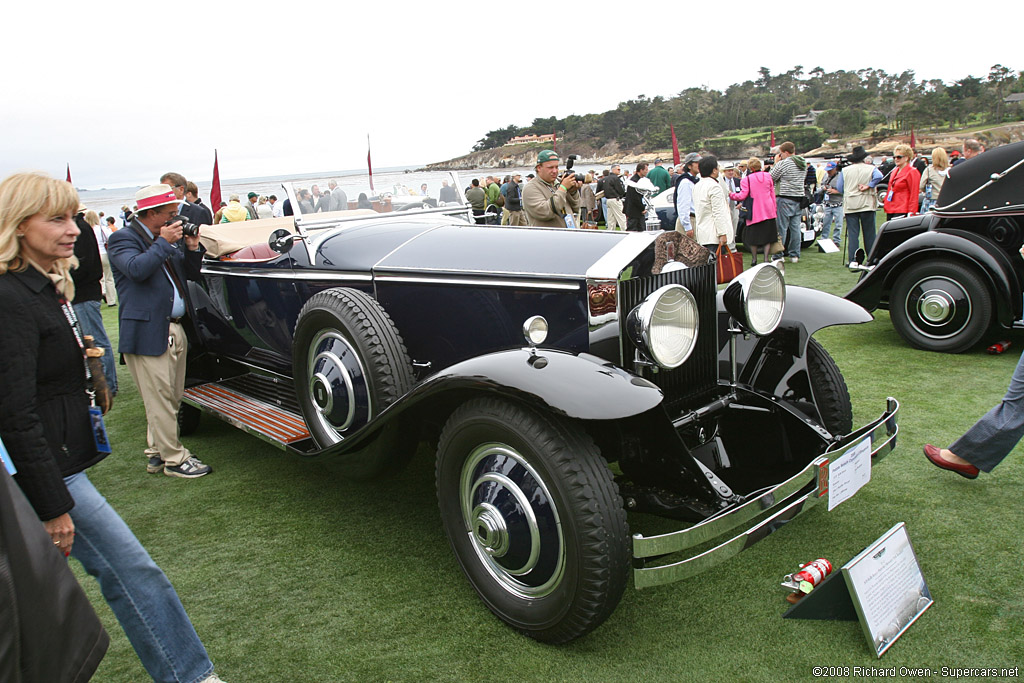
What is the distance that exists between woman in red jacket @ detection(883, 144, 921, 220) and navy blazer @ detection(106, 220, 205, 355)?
307 inches

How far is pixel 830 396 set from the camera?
3.14m

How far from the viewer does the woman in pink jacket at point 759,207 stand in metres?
8.89

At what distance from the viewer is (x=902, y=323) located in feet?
18.2

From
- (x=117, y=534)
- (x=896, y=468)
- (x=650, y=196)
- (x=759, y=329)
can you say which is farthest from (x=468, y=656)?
(x=650, y=196)

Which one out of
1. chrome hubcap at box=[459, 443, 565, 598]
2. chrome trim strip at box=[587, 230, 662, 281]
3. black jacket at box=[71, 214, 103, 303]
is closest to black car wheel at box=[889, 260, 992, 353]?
chrome trim strip at box=[587, 230, 662, 281]

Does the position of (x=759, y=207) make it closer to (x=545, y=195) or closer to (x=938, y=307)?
(x=938, y=307)

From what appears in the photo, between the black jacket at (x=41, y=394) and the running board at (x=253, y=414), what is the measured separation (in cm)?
137

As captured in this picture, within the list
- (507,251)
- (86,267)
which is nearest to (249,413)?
(507,251)

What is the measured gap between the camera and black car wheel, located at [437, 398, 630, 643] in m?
2.11

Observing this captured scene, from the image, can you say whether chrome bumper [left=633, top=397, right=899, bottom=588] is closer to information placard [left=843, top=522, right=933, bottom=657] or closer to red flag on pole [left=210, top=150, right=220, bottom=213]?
information placard [left=843, top=522, right=933, bottom=657]

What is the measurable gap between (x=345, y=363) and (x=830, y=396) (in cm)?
228

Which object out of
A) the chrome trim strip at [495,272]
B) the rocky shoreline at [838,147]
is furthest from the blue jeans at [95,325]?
the rocky shoreline at [838,147]

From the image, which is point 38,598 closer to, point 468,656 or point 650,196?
point 468,656

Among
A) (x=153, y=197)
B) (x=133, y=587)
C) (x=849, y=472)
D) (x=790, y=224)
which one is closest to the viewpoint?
(x=133, y=587)
